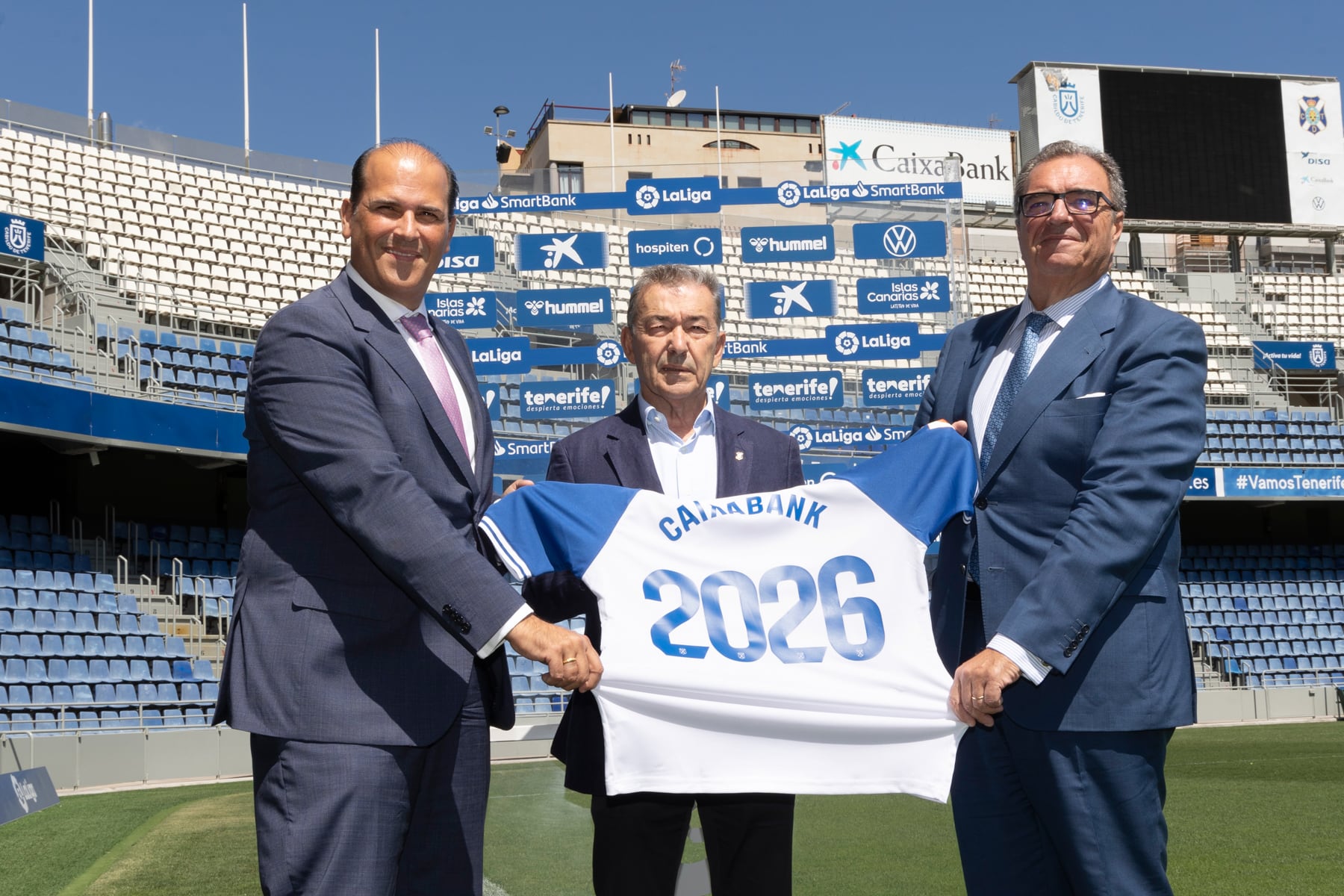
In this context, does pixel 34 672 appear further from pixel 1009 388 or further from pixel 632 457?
pixel 1009 388

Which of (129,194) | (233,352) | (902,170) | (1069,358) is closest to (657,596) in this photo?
(1069,358)

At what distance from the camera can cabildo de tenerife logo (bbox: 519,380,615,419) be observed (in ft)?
45.3

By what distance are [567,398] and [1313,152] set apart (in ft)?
71.4

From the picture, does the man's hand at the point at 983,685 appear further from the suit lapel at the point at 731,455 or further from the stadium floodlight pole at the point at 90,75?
the stadium floodlight pole at the point at 90,75

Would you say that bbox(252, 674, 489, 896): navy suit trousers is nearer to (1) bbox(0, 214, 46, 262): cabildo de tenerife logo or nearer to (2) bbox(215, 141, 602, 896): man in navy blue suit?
(2) bbox(215, 141, 602, 896): man in navy blue suit

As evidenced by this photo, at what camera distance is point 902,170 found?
27.8 metres

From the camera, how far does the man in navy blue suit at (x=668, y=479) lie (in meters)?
2.98

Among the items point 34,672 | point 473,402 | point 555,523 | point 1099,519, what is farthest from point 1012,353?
point 34,672

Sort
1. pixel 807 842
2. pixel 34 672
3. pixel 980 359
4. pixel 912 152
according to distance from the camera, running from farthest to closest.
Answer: pixel 912 152 → pixel 34 672 → pixel 807 842 → pixel 980 359

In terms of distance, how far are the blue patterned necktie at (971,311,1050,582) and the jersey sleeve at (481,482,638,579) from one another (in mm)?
864

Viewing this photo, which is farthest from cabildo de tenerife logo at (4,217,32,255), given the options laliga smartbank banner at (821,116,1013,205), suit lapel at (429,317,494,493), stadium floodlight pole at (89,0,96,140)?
laliga smartbank banner at (821,116,1013,205)

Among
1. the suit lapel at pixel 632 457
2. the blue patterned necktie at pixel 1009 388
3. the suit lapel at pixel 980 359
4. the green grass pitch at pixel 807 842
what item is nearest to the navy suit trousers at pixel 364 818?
the suit lapel at pixel 632 457

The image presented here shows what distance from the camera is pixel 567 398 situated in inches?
547

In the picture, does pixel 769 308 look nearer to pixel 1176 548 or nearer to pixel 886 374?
pixel 886 374
